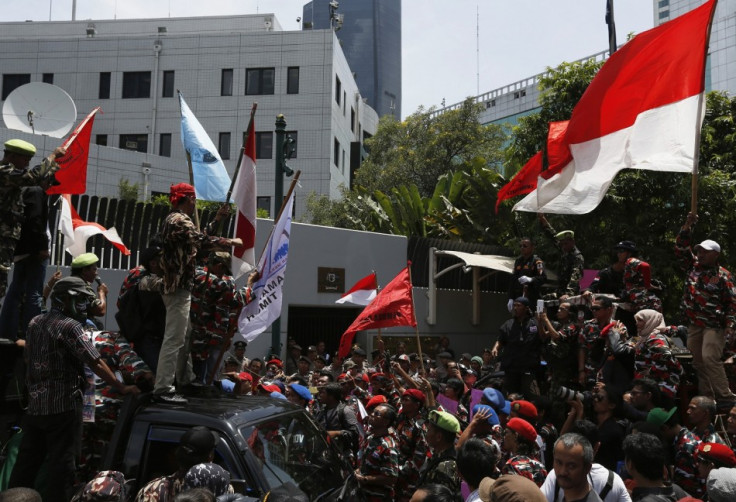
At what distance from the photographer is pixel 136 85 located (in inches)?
1431

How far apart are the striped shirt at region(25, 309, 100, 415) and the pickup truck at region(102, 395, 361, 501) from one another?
0.40m

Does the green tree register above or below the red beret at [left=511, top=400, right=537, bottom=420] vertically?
above

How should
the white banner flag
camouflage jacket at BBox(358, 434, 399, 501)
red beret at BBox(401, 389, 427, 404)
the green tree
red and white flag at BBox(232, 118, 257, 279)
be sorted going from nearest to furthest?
camouflage jacket at BBox(358, 434, 399, 501), red beret at BBox(401, 389, 427, 404), the white banner flag, red and white flag at BBox(232, 118, 257, 279), the green tree

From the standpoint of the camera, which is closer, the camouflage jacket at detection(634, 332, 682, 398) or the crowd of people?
the crowd of people

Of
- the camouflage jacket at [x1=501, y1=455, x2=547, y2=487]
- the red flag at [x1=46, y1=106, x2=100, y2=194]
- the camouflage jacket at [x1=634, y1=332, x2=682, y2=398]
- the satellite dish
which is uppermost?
the satellite dish

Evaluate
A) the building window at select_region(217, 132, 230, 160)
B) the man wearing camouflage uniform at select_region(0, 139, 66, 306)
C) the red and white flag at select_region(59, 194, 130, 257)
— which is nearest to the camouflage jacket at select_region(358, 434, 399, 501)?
the man wearing camouflage uniform at select_region(0, 139, 66, 306)

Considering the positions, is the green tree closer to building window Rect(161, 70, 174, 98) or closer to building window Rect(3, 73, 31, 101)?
building window Rect(161, 70, 174, 98)

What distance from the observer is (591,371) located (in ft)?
26.5

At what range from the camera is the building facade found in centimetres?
13838

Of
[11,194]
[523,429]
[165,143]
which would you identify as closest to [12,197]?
[11,194]

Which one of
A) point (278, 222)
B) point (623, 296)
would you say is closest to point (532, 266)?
point (623, 296)

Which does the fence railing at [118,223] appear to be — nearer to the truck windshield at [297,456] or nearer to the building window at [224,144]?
→ the truck windshield at [297,456]

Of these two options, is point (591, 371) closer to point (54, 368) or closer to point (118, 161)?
point (54, 368)

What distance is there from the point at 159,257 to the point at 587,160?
4576 millimetres
